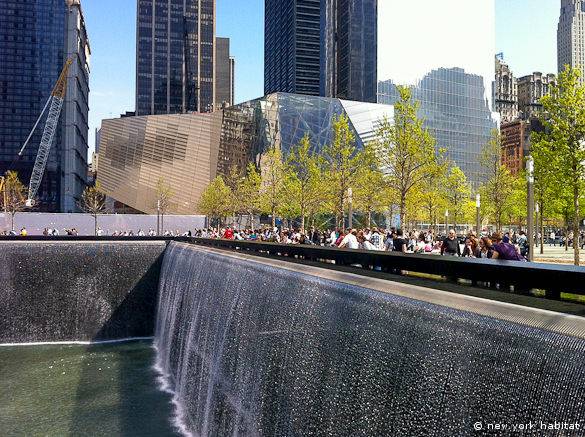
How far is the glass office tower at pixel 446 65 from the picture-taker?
111m

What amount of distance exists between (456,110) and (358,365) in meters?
118

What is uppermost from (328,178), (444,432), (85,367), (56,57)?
(56,57)

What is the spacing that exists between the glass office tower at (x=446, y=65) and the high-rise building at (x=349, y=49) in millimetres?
7095

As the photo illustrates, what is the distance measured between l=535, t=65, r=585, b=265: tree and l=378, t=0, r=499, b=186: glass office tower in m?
90.0

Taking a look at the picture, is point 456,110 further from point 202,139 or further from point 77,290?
point 77,290

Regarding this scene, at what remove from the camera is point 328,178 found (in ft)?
132

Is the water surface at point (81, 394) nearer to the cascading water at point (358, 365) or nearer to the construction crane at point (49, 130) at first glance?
the cascading water at point (358, 365)

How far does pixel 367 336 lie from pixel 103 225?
66590mm

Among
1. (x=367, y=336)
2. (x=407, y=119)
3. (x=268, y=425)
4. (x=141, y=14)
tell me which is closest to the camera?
(x=367, y=336)

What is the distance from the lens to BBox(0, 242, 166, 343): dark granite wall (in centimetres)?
1516

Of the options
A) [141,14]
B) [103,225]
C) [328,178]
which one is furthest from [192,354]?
[141,14]

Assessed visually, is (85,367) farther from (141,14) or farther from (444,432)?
(141,14)

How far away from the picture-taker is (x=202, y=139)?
88.8m

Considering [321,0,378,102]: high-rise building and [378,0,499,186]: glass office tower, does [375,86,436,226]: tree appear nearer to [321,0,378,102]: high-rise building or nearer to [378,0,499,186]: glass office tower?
[378,0,499,186]: glass office tower
